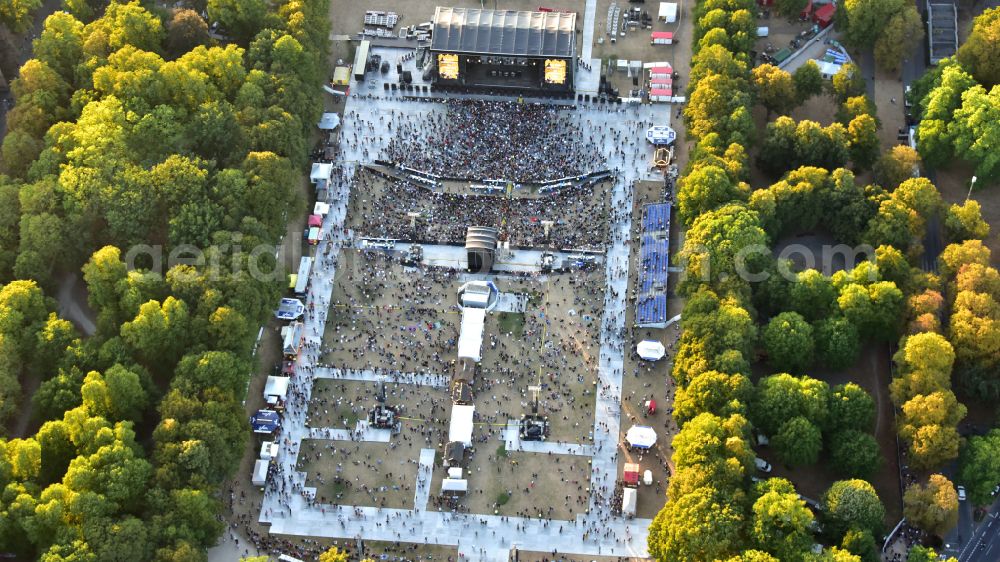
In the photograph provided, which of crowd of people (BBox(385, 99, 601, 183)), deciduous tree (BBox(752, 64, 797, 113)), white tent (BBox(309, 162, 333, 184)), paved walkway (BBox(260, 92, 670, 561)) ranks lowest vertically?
paved walkway (BBox(260, 92, 670, 561))

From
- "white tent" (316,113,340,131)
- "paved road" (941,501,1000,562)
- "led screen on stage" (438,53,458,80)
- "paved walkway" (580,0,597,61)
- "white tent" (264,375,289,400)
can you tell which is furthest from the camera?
"paved walkway" (580,0,597,61)

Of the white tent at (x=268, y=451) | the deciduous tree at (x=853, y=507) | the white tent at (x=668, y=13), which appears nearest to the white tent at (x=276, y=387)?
the white tent at (x=268, y=451)

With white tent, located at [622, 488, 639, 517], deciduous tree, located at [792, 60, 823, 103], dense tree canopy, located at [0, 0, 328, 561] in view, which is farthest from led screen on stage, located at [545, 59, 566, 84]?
white tent, located at [622, 488, 639, 517]

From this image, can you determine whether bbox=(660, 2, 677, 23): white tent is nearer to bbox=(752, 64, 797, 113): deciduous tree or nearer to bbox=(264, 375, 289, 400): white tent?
bbox=(752, 64, 797, 113): deciduous tree

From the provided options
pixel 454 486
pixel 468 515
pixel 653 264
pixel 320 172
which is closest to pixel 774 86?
pixel 653 264

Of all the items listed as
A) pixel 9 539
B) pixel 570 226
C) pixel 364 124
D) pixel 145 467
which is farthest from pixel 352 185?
pixel 9 539

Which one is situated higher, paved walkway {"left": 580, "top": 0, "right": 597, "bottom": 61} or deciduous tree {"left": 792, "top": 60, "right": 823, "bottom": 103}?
paved walkway {"left": 580, "top": 0, "right": 597, "bottom": 61}

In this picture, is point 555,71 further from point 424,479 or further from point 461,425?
point 424,479
